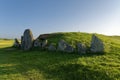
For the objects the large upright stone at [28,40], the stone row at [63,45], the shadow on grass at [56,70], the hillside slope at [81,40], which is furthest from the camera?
the large upright stone at [28,40]

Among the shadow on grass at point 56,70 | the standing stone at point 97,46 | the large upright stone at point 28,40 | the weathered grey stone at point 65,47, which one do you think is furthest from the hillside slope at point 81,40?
the shadow on grass at point 56,70

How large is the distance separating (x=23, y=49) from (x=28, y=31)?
3.91 metres

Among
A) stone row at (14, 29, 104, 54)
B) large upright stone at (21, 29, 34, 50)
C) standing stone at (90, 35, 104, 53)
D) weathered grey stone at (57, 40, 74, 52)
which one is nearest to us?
standing stone at (90, 35, 104, 53)

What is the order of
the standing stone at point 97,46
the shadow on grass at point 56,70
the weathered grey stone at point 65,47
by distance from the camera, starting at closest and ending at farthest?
the shadow on grass at point 56,70 → the standing stone at point 97,46 → the weathered grey stone at point 65,47

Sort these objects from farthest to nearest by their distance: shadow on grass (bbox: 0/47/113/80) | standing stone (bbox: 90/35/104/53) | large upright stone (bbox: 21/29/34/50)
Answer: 1. large upright stone (bbox: 21/29/34/50)
2. standing stone (bbox: 90/35/104/53)
3. shadow on grass (bbox: 0/47/113/80)

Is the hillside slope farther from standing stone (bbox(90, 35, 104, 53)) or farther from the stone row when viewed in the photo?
the stone row

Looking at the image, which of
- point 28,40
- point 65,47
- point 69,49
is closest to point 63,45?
point 65,47

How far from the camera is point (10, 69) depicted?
2027 centimetres

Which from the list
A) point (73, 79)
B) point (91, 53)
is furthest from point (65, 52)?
point (73, 79)

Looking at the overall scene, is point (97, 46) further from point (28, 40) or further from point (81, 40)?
point (28, 40)

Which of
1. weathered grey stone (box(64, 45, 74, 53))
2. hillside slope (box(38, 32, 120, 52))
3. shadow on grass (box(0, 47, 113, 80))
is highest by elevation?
hillside slope (box(38, 32, 120, 52))

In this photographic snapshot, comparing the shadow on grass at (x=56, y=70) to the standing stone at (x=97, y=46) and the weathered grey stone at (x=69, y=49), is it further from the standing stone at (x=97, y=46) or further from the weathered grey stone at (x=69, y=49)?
the standing stone at (x=97, y=46)

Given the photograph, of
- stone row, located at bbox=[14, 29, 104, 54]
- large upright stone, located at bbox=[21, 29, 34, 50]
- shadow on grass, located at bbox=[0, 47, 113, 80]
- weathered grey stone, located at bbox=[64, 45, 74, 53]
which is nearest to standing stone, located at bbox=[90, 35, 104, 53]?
stone row, located at bbox=[14, 29, 104, 54]

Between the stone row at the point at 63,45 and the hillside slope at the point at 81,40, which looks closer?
the stone row at the point at 63,45
